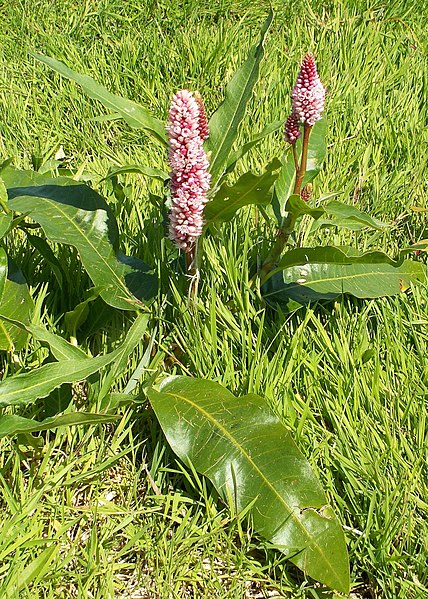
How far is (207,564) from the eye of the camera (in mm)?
2018

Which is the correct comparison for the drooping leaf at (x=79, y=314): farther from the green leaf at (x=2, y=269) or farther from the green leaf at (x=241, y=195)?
the green leaf at (x=241, y=195)

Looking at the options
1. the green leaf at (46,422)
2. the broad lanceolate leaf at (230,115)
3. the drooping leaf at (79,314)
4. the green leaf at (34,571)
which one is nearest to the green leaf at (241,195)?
the broad lanceolate leaf at (230,115)

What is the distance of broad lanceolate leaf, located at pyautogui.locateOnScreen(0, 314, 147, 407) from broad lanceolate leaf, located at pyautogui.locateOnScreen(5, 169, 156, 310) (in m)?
0.33

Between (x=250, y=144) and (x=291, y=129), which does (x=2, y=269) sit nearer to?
(x=250, y=144)

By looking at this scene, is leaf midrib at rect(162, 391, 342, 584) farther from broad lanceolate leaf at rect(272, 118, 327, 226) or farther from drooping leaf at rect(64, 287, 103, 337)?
broad lanceolate leaf at rect(272, 118, 327, 226)

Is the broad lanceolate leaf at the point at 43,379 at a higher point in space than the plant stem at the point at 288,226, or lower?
lower

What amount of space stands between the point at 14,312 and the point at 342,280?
1.05m

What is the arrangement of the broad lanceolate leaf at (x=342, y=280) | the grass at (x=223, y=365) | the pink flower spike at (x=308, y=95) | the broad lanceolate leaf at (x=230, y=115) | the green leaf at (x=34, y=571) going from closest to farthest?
the green leaf at (x=34, y=571), the grass at (x=223, y=365), the pink flower spike at (x=308, y=95), the broad lanceolate leaf at (x=230, y=115), the broad lanceolate leaf at (x=342, y=280)

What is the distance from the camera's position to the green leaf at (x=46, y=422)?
188cm

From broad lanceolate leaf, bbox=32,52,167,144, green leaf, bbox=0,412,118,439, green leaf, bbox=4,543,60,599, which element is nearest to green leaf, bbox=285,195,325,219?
broad lanceolate leaf, bbox=32,52,167,144

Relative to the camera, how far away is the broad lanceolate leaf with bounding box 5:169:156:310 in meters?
2.36

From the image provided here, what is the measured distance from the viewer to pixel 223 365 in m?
2.42

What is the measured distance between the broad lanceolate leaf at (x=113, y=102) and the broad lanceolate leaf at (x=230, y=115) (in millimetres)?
170

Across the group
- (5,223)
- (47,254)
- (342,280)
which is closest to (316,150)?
(342,280)
